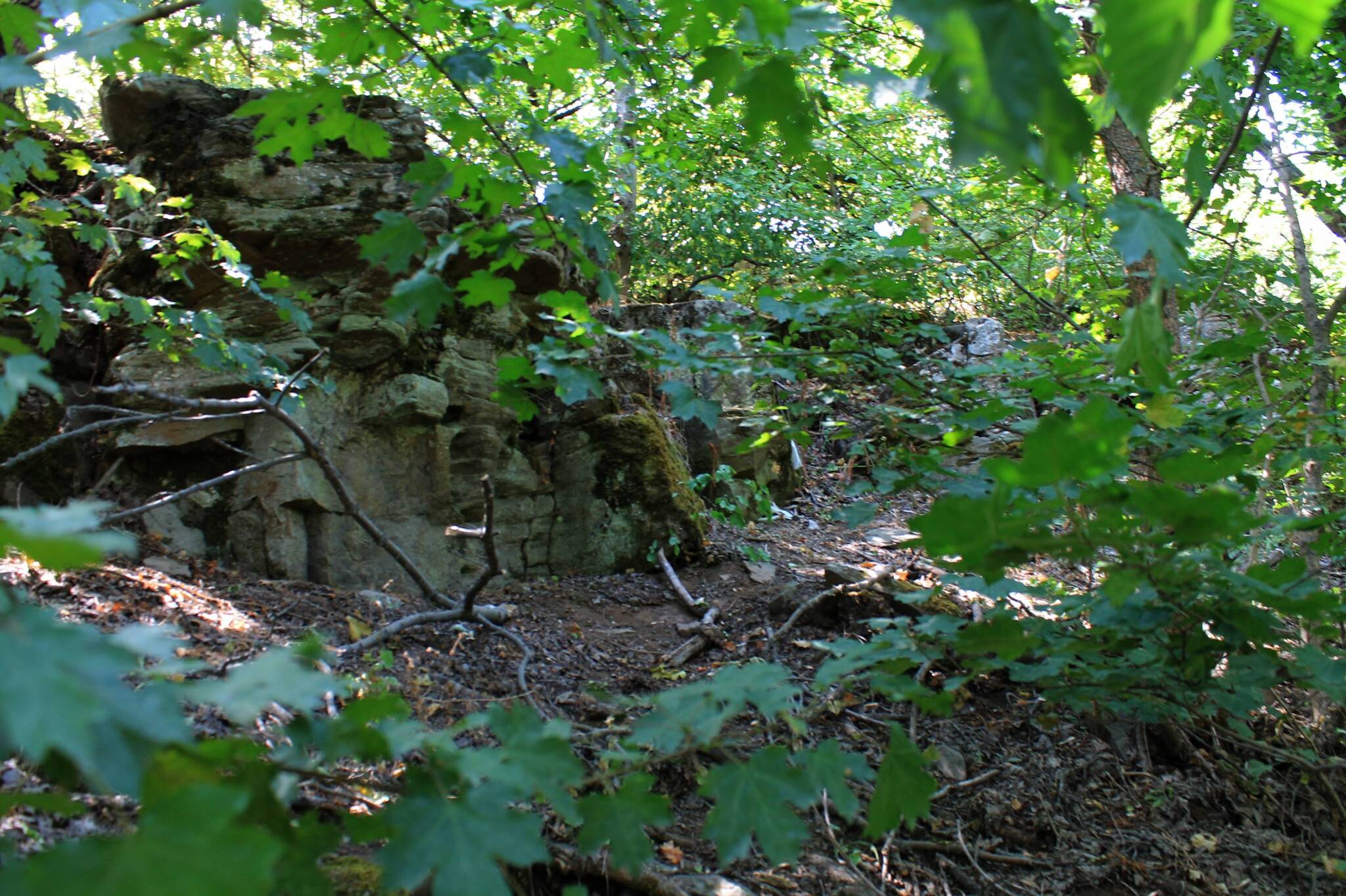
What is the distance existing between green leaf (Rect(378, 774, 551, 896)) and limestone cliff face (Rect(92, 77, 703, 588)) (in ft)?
12.5

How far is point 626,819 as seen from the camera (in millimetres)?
1302

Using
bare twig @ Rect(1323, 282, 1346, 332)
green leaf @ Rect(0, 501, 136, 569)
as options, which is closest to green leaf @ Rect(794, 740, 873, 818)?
green leaf @ Rect(0, 501, 136, 569)

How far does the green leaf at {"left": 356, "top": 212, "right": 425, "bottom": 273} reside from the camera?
1.71 meters

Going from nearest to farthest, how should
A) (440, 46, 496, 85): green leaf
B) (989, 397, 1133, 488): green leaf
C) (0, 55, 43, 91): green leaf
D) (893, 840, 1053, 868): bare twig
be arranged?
(989, 397, 1133, 488): green leaf
(0, 55, 43, 91): green leaf
(440, 46, 496, 85): green leaf
(893, 840, 1053, 868): bare twig

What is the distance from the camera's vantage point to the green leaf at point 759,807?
125 centimetres

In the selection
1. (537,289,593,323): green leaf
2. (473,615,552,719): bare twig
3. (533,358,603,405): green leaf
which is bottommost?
(473,615,552,719): bare twig

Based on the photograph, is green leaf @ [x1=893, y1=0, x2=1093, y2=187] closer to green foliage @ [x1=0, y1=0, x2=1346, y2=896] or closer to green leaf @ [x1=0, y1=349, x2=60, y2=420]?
green foliage @ [x1=0, y1=0, x2=1346, y2=896]

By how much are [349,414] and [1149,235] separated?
446 centimetres

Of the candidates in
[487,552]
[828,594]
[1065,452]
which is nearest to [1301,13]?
[1065,452]

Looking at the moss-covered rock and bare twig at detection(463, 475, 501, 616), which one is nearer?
bare twig at detection(463, 475, 501, 616)

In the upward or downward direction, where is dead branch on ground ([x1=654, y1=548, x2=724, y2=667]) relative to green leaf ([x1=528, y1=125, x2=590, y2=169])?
downward

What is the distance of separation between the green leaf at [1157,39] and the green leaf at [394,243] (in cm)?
135

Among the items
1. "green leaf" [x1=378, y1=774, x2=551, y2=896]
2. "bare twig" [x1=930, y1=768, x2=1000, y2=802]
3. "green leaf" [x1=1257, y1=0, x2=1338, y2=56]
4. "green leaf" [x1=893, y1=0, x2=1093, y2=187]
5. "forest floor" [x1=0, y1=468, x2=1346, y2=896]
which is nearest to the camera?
"green leaf" [x1=893, y1=0, x2=1093, y2=187]

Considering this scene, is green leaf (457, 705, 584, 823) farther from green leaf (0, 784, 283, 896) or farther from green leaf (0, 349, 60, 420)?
green leaf (0, 349, 60, 420)
